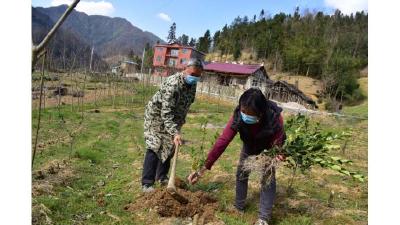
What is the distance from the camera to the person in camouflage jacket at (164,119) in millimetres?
4582

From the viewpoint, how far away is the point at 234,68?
38875 millimetres

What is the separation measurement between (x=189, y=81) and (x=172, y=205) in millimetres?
1381

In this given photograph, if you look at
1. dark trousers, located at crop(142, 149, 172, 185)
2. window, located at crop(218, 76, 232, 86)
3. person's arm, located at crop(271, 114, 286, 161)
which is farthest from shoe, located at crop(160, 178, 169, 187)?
window, located at crop(218, 76, 232, 86)

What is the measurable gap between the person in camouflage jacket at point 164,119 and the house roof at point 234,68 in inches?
1295

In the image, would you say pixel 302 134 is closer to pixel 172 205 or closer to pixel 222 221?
pixel 222 221

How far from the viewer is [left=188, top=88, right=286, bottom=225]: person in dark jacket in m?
Answer: 3.71

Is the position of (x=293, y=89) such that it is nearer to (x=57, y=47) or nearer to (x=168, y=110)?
(x=57, y=47)

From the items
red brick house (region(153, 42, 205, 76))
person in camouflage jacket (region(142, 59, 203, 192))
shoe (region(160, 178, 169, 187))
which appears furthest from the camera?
red brick house (region(153, 42, 205, 76))

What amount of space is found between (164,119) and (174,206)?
1009 millimetres

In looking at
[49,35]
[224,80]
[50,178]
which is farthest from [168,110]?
[224,80]

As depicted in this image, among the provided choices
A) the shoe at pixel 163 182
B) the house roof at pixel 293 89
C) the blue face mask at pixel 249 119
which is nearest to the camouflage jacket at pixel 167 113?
the shoe at pixel 163 182

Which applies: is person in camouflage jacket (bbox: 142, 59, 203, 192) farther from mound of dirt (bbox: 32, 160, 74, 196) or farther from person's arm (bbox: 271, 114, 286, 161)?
mound of dirt (bbox: 32, 160, 74, 196)

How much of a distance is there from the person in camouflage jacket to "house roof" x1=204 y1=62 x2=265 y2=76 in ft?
108

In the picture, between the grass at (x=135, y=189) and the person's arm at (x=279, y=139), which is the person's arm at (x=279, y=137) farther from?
the grass at (x=135, y=189)
